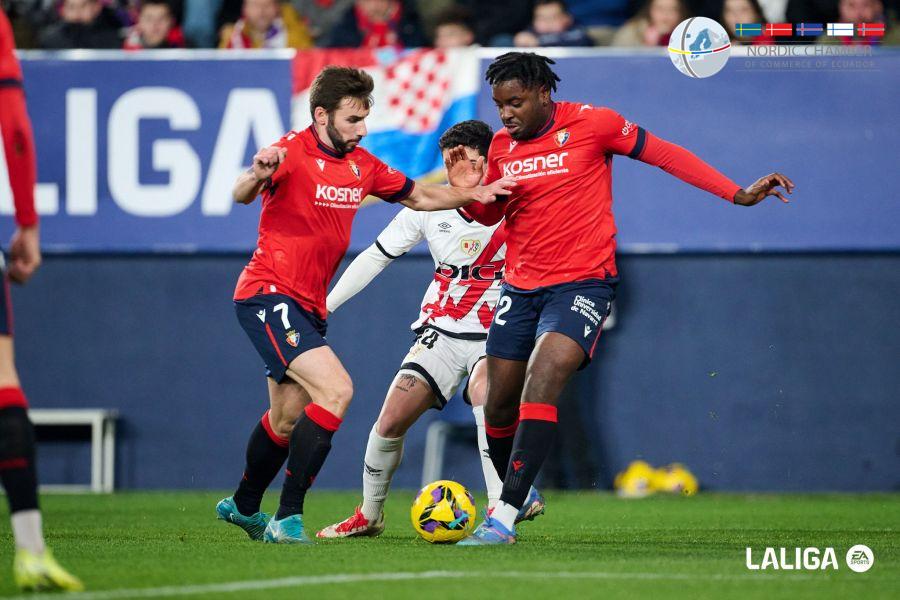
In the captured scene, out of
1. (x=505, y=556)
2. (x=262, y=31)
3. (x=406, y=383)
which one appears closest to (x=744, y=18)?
(x=262, y=31)

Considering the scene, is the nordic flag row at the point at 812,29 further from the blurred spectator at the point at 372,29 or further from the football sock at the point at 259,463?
the football sock at the point at 259,463

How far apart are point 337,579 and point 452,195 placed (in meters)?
2.74

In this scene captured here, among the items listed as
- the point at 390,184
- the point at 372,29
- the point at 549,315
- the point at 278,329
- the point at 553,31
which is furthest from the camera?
the point at 372,29

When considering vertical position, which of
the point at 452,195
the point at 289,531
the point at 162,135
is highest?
the point at 162,135

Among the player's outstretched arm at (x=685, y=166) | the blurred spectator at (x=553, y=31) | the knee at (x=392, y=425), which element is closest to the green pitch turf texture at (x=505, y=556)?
the knee at (x=392, y=425)

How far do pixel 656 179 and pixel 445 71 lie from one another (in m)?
2.13

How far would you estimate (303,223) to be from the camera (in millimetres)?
7395

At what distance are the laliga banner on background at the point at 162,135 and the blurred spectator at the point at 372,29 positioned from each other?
88 cm

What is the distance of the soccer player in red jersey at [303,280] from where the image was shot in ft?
23.4

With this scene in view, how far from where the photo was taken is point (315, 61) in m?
12.6

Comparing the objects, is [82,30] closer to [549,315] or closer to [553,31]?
[553,31]

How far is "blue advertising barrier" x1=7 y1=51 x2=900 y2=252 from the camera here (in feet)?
40.3

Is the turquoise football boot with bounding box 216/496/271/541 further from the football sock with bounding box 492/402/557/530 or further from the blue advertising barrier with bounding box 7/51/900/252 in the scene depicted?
the blue advertising barrier with bounding box 7/51/900/252

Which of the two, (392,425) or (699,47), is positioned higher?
(699,47)
